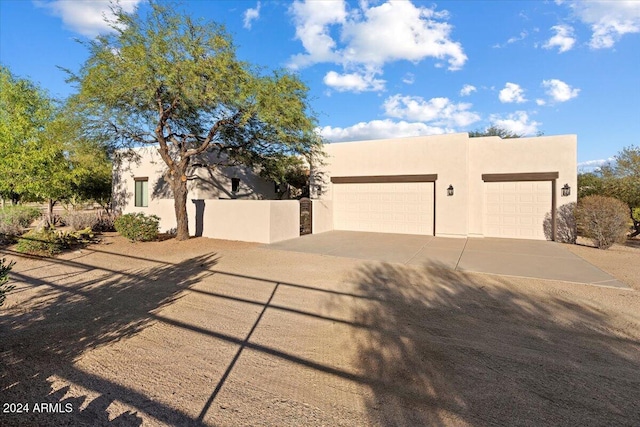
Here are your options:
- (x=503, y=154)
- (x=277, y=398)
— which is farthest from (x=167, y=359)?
(x=503, y=154)

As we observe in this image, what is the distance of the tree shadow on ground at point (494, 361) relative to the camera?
2750 millimetres

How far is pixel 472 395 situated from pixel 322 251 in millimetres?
7513

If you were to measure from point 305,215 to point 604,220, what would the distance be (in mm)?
10447

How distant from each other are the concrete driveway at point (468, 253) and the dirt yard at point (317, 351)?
0.79 meters

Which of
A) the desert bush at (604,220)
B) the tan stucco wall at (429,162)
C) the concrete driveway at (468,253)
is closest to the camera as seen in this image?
the concrete driveway at (468,253)

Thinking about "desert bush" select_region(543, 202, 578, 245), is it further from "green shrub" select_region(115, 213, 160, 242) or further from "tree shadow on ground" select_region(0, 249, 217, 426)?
"green shrub" select_region(115, 213, 160, 242)

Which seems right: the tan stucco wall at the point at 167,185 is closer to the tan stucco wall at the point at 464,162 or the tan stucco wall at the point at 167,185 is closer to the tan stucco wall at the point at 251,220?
the tan stucco wall at the point at 251,220

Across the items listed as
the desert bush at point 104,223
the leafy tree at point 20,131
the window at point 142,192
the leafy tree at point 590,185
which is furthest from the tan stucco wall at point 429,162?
the leafy tree at point 20,131

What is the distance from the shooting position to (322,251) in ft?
34.0

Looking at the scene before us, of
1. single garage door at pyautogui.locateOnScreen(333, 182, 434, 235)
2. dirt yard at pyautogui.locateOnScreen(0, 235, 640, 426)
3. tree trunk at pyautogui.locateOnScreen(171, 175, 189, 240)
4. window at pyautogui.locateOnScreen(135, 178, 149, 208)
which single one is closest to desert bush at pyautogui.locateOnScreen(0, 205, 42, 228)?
window at pyautogui.locateOnScreen(135, 178, 149, 208)

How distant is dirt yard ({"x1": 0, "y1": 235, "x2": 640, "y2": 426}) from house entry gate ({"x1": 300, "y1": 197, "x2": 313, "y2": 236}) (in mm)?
7044

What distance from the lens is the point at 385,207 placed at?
50.3 ft

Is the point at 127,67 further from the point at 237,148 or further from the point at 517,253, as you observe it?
the point at 517,253

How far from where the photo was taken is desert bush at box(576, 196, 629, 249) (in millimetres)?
10531
